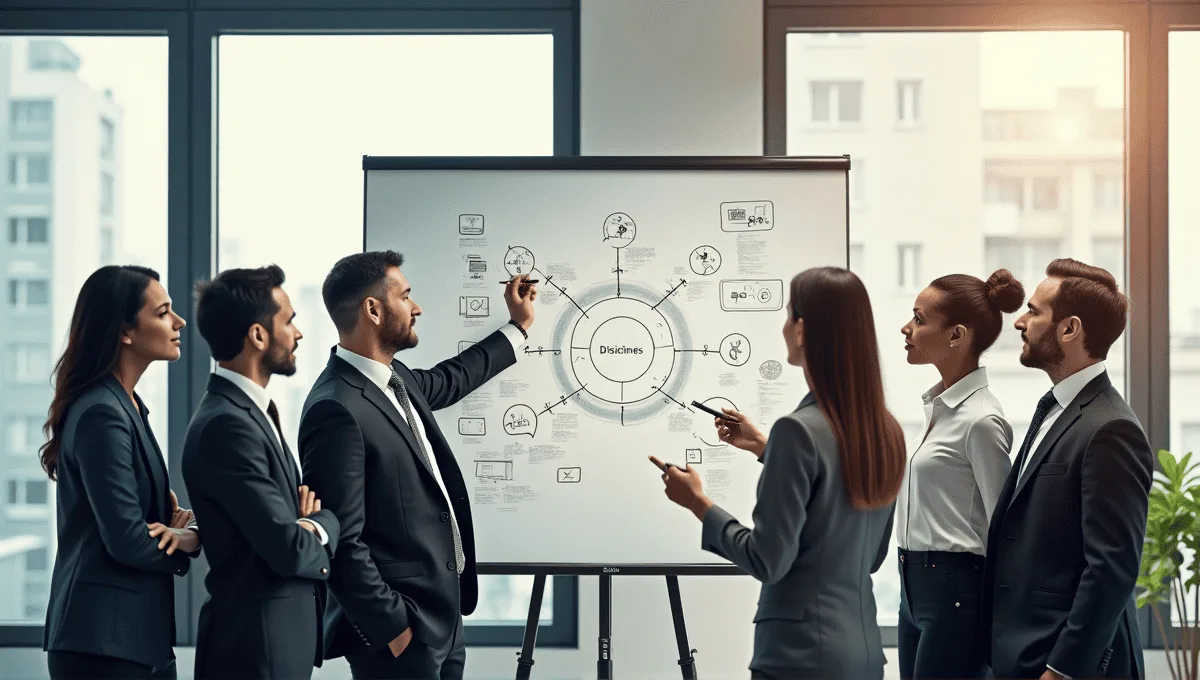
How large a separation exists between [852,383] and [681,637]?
1193 millimetres

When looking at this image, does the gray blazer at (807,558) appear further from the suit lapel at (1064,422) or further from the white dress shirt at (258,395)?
the white dress shirt at (258,395)

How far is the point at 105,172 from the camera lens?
3605 mm

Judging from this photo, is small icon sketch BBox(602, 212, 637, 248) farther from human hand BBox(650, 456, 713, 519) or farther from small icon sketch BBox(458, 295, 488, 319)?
human hand BBox(650, 456, 713, 519)

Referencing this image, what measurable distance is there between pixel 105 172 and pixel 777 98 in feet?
8.42

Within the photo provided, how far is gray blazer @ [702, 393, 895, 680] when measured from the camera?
1884mm

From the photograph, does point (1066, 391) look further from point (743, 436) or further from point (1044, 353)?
point (743, 436)

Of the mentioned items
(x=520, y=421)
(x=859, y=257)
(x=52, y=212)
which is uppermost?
(x=52, y=212)

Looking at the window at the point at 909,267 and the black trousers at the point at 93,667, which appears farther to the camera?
the window at the point at 909,267

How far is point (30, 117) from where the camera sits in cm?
361

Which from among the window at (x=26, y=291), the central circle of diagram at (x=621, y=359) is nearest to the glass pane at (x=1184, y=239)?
the central circle of diagram at (x=621, y=359)

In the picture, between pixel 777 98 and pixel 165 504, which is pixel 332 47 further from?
pixel 165 504

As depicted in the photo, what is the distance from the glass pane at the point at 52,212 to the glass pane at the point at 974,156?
247 centimetres

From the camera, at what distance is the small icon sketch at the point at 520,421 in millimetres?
2920

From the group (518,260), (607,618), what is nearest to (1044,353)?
(607,618)
